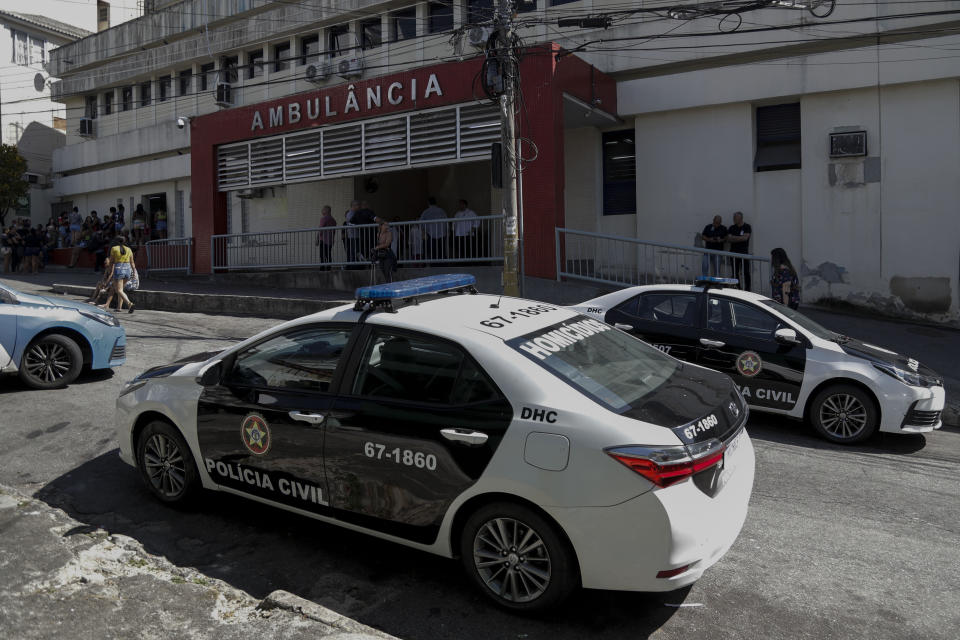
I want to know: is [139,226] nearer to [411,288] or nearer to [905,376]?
[411,288]

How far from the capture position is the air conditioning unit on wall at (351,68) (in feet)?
70.5

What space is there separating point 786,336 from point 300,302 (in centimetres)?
952

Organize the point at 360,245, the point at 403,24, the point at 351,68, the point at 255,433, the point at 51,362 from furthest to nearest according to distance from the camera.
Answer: the point at 351,68 → the point at 403,24 → the point at 360,245 → the point at 51,362 → the point at 255,433

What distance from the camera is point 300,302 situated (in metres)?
14.2

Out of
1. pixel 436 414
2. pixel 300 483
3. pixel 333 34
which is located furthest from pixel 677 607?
pixel 333 34

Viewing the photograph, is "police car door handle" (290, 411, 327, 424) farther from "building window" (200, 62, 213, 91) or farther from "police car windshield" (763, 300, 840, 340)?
"building window" (200, 62, 213, 91)

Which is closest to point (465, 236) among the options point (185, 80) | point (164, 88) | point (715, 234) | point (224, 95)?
point (715, 234)

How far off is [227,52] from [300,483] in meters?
25.1

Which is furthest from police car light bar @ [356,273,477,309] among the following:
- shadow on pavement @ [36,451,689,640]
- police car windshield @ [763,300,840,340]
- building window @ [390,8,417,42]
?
→ building window @ [390,8,417,42]

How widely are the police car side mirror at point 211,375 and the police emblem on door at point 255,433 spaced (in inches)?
15.4

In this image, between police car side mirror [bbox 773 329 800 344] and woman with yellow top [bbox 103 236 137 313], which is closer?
police car side mirror [bbox 773 329 800 344]

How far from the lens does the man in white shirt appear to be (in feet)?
49.5

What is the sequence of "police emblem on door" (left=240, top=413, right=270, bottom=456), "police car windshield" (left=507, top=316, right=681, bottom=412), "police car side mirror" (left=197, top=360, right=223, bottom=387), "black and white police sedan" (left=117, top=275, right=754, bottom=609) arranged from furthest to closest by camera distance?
"police car side mirror" (left=197, top=360, right=223, bottom=387) → "police emblem on door" (left=240, top=413, right=270, bottom=456) → "police car windshield" (left=507, top=316, right=681, bottom=412) → "black and white police sedan" (left=117, top=275, right=754, bottom=609)

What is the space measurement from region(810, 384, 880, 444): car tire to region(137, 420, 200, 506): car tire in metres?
5.68
